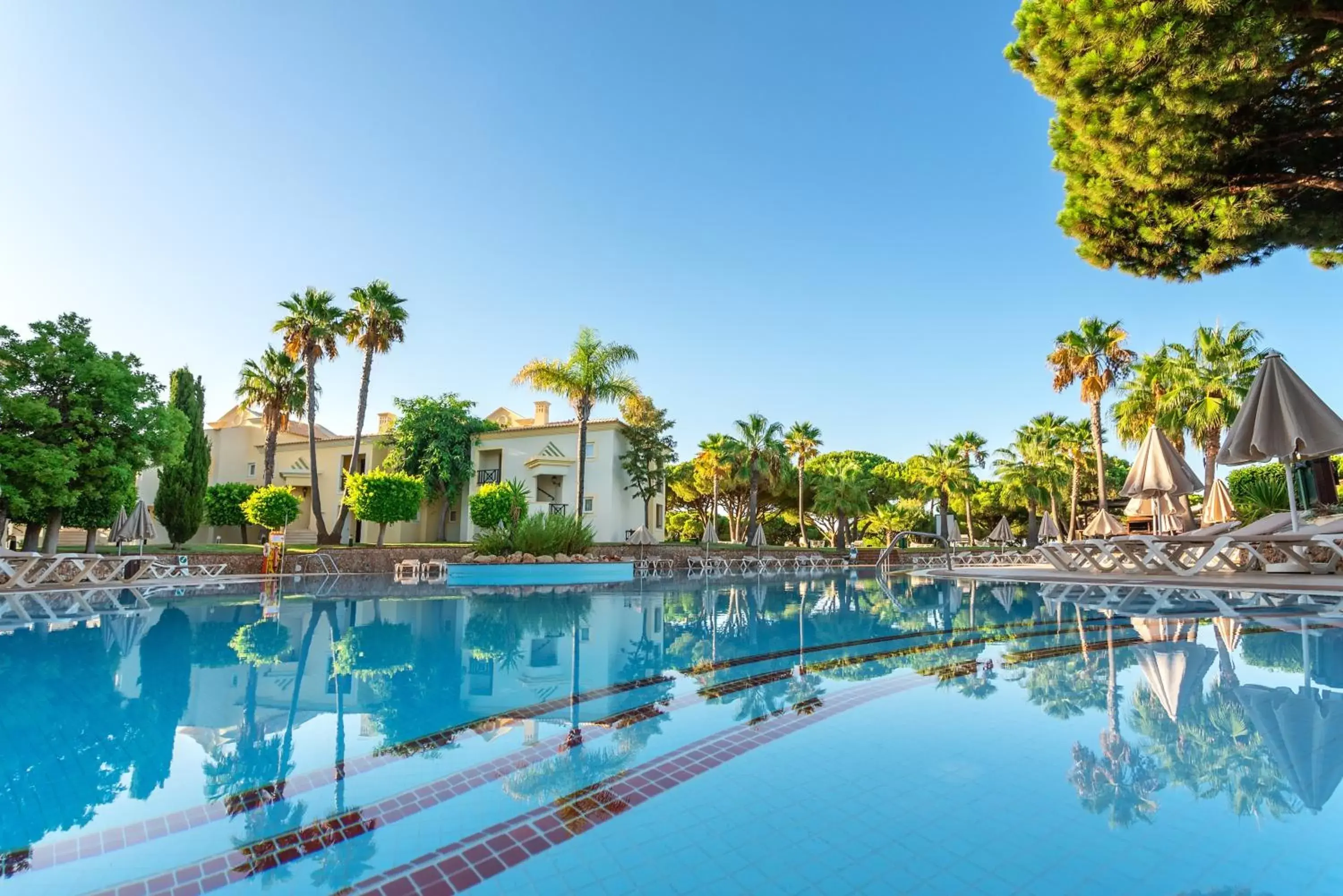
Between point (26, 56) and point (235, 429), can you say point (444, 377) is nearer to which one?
point (235, 429)

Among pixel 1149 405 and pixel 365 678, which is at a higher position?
pixel 1149 405

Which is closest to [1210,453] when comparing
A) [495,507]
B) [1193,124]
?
[1193,124]

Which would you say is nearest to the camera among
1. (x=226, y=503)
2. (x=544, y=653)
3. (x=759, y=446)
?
(x=544, y=653)

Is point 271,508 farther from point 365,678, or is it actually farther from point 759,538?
point 365,678

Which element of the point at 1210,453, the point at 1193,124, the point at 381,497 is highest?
the point at 1193,124

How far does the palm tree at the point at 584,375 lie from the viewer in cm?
2592

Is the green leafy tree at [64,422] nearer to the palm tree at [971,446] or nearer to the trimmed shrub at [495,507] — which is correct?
the trimmed shrub at [495,507]

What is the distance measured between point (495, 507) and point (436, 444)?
702cm

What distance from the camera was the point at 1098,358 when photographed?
23.5 meters

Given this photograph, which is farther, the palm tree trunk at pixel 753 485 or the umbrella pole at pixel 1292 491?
the palm tree trunk at pixel 753 485

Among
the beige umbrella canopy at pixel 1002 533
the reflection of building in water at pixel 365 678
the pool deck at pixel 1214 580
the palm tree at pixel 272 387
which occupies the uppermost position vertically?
the palm tree at pixel 272 387

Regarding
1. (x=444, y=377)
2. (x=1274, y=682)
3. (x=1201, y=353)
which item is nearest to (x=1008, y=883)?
(x=1274, y=682)

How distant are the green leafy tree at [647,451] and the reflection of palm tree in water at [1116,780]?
1016 inches

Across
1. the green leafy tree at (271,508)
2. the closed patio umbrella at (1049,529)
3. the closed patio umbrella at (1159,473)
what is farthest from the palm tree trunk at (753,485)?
the green leafy tree at (271,508)
